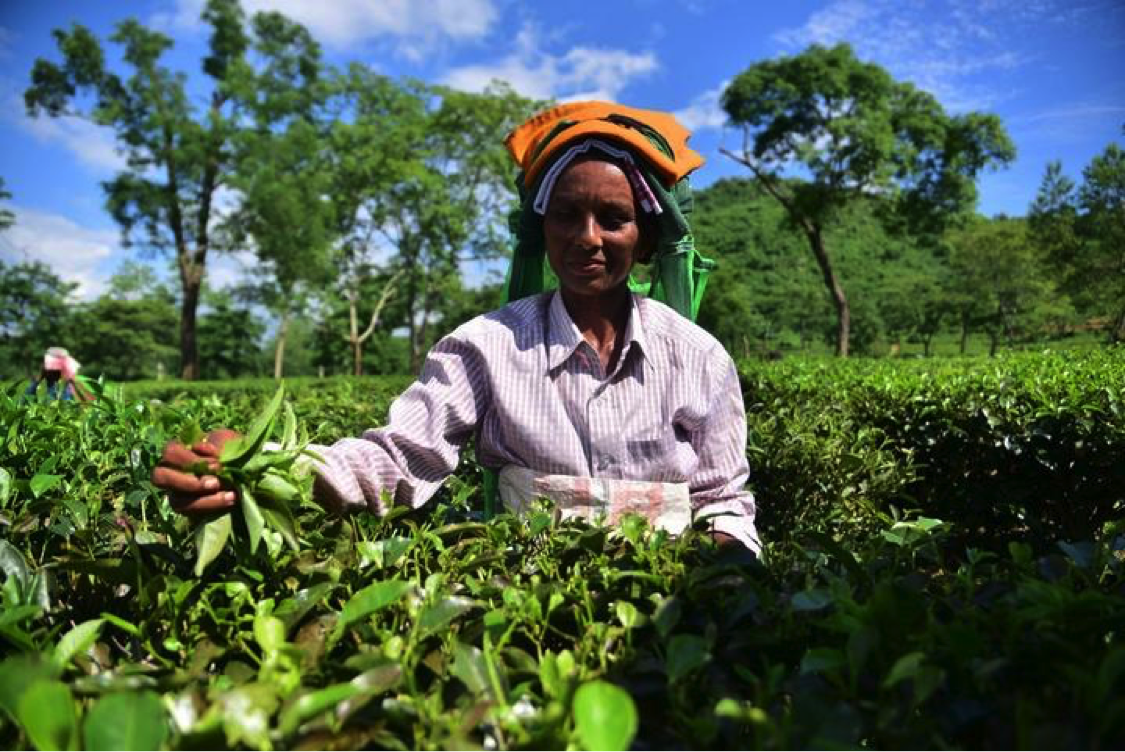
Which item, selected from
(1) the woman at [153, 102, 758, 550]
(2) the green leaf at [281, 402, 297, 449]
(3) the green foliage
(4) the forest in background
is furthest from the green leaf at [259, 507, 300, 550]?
(4) the forest in background

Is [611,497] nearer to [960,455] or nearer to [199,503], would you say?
[199,503]

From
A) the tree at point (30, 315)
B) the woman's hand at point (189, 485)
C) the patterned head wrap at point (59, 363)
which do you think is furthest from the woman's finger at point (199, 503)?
the tree at point (30, 315)

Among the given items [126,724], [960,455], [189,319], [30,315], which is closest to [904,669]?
Answer: [126,724]

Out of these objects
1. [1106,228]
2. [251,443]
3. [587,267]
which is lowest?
[251,443]

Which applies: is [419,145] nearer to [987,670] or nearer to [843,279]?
[987,670]

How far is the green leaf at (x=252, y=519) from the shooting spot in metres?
0.97

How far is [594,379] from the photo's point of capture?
1851 millimetres

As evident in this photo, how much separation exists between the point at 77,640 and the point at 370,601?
32 centimetres

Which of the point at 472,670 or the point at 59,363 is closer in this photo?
the point at 472,670

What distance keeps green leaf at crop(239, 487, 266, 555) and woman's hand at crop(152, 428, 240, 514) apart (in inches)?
1.4

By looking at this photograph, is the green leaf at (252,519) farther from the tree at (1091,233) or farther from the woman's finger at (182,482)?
the tree at (1091,233)

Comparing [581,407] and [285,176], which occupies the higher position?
[285,176]

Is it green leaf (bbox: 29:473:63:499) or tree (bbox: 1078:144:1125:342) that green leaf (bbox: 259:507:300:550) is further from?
tree (bbox: 1078:144:1125:342)

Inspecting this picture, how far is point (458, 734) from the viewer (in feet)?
1.99
